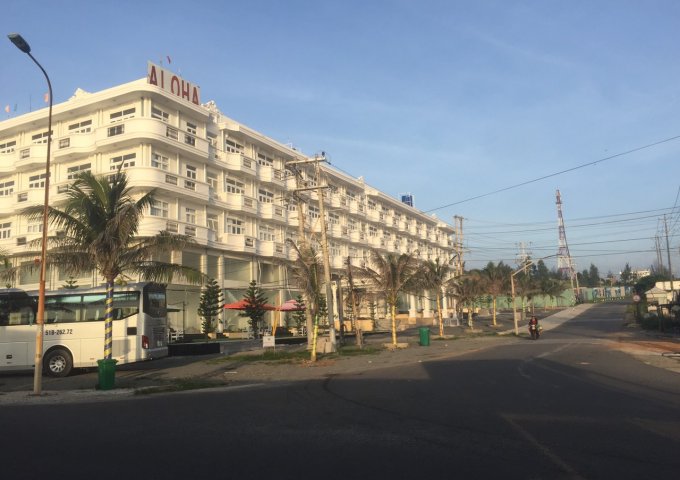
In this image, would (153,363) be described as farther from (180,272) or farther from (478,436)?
(478,436)

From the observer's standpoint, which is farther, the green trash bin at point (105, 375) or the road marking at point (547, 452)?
the green trash bin at point (105, 375)

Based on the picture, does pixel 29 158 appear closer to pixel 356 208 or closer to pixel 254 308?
pixel 254 308

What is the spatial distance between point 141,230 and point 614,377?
31.3 metres

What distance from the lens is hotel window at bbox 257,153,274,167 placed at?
52.7 metres

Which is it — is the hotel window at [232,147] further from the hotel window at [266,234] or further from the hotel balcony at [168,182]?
the hotel window at [266,234]

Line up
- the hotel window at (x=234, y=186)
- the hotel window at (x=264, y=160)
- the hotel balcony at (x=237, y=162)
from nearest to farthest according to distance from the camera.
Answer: the hotel balcony at (x=237, y=162), the hotel window at (x=234, y=186), the hotel window at (x=264, y=160)

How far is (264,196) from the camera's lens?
173 feet

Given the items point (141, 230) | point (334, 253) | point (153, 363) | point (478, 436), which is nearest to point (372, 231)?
point (334, 253)

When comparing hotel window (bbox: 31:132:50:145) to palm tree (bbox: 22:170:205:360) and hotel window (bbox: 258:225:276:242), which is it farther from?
palm tree (bbox: 22:170:205:360)

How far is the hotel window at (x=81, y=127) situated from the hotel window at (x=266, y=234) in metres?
16.6

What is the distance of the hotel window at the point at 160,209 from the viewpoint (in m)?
39.8

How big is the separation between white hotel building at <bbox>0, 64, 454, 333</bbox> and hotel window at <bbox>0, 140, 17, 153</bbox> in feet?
0.59

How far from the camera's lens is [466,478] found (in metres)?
6.02

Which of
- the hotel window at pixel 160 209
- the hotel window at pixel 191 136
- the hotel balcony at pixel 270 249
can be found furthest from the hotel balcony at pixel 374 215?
the hotel window at pixel 160 209
